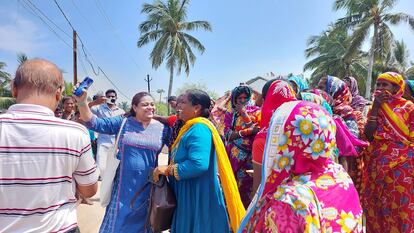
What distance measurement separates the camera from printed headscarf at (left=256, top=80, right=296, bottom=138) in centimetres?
206

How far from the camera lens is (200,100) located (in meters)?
2.71

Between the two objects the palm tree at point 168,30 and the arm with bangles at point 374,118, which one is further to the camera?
the palm tree at point 168,30

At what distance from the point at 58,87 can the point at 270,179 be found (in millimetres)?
1199

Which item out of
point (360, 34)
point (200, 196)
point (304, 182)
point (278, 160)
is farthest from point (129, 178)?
point (360, 34)

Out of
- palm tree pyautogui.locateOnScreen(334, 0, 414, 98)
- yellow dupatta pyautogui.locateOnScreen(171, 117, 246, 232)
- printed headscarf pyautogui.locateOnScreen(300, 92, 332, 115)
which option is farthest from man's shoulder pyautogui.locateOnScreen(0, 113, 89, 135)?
palm tree pyautogui.locateOnScreen(334, 0, 414, 98)

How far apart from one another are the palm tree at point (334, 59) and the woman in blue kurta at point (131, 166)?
28.0m

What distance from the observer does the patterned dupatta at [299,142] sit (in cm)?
163

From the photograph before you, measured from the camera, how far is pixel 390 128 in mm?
3096

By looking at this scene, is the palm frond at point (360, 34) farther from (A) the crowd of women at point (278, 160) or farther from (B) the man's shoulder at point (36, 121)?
(B) the man's shoulder at point (36, 121)

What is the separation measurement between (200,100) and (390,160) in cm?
198

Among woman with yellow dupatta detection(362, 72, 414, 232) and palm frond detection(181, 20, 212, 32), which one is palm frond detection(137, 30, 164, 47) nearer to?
palm frond detection(181, 20, 212, 32)

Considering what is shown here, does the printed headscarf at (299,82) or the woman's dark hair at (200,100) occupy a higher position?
the printed headscarf at (299,82)

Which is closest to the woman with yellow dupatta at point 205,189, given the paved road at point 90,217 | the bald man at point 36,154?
the bald man at point 36,154

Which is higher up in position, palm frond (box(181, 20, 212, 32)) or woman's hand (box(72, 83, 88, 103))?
palm frond (box(181, 20, 212, 32))
